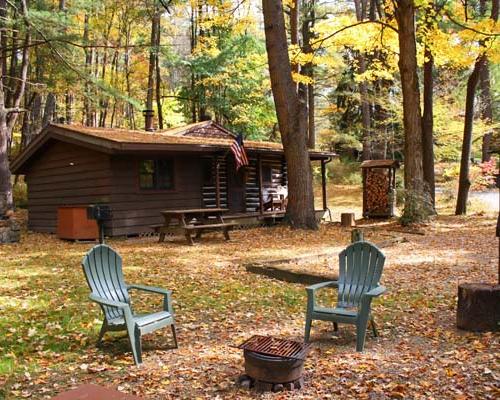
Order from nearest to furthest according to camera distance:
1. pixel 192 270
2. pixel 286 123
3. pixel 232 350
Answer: pixel 232 350 → pixel 192 270 → pixel 286 123

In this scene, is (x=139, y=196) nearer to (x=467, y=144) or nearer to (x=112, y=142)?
(x=112, y=142)

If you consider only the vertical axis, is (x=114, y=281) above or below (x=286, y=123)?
below

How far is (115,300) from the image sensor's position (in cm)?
514

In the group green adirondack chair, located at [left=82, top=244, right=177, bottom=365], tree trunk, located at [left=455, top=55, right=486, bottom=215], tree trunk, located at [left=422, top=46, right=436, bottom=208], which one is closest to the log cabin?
tree trunk, located at [left=422, top=46, right=436, bottom=208]

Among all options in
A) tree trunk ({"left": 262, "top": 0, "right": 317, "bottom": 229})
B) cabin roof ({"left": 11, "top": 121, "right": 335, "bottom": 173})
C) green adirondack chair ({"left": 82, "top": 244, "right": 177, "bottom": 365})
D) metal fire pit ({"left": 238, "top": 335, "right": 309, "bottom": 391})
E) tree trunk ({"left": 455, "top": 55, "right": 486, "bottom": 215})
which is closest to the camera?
metal fire pit ({"left": 238, "top": 335, "right": 309, "bottom": 391})

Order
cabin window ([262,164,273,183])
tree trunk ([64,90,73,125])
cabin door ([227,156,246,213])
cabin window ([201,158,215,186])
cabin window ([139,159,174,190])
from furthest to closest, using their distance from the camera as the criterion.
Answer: tree trunk ([64,90,73,125]) → cabin window ([262,164,273,183]) → cabin door ([227,156,246,213]) → cabin window ([201,158,215,186]) → cabin window ([139,159,174,190])

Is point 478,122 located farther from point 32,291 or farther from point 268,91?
point 32,291

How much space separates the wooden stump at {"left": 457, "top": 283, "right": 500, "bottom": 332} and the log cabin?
994 cm

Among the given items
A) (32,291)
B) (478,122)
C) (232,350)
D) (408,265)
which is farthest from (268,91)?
(232,350)

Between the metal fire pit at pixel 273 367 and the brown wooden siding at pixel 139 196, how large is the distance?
35.1ft

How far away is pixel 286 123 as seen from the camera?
14.1 meters

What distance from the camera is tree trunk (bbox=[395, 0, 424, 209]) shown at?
584 inches

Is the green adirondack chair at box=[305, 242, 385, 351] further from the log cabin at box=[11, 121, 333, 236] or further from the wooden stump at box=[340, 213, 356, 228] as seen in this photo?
the wooden stump at box=[340, 213, 356, 228]

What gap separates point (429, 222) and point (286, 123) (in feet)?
17.9
